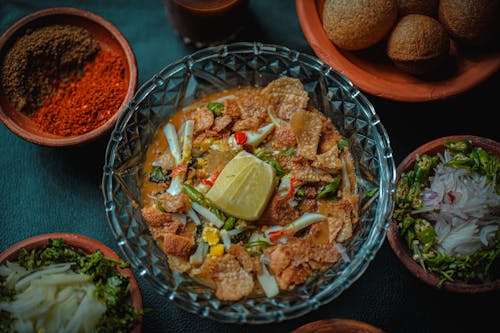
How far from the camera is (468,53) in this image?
11.3 ft

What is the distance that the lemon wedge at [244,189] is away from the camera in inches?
121

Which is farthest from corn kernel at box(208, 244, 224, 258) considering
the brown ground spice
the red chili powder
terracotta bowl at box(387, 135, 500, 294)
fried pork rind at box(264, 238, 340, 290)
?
the brown ground spice

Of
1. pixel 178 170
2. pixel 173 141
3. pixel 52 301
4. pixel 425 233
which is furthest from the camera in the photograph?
pixel 173 141

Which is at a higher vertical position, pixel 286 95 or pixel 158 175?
pixel 286 95

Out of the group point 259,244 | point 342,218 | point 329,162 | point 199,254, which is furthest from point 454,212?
point 199,254

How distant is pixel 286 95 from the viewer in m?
3.44

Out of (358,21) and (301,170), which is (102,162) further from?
(358,21)

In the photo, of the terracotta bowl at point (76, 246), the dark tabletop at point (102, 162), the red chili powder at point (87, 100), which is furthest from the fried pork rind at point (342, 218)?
the red chili powder at point (87, 100)

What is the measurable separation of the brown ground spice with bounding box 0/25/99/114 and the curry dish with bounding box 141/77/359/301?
0.83m

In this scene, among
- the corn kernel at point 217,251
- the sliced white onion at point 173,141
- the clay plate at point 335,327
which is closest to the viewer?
the clay plate at point 335,327

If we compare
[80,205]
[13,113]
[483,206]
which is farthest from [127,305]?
[483,206]

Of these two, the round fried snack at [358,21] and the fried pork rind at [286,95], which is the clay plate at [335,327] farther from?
the round fried snack at [358,21]

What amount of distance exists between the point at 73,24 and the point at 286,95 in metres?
1.59

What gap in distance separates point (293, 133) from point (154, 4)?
5.18 feet
